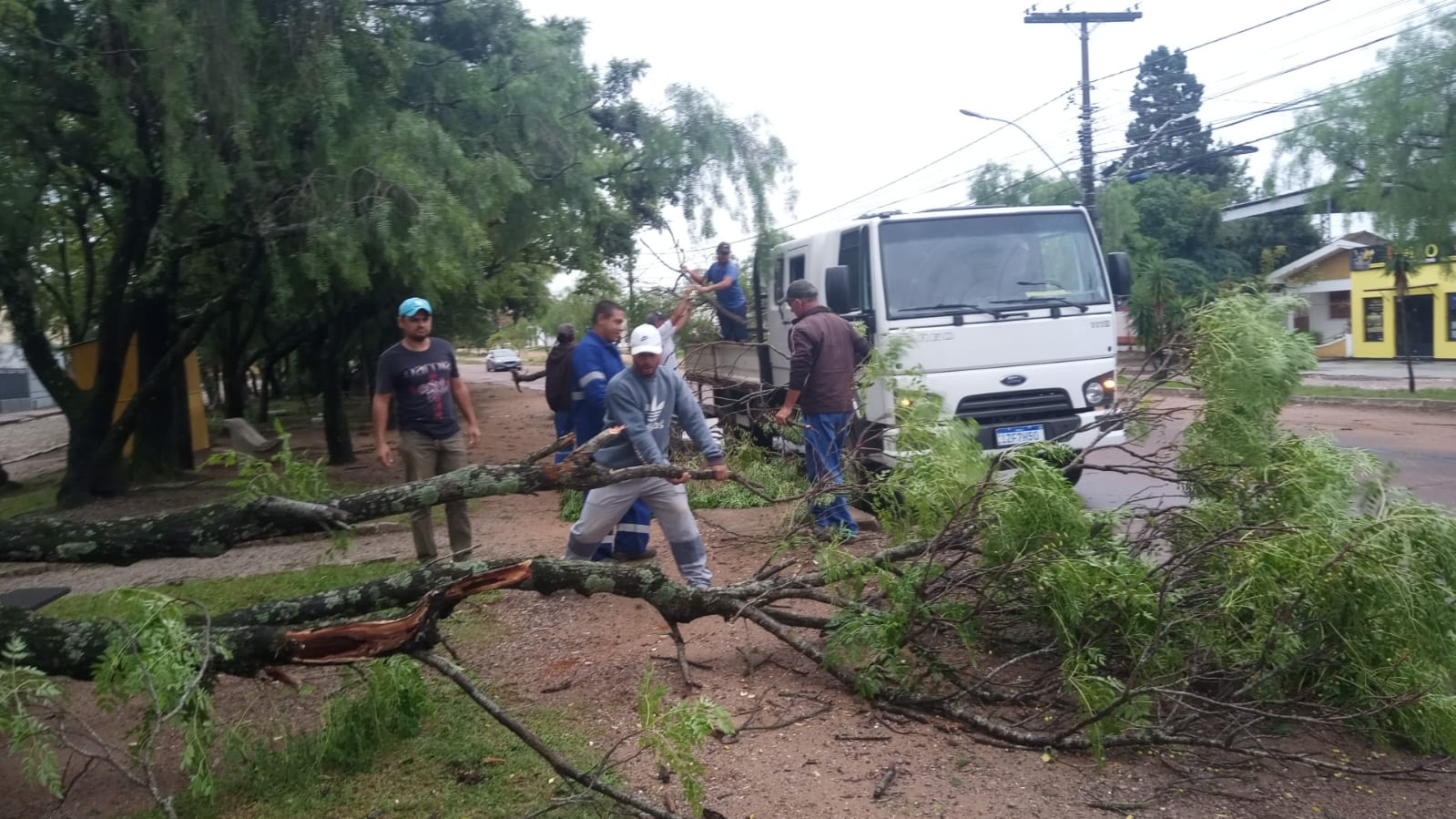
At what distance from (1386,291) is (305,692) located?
38098 millimetres

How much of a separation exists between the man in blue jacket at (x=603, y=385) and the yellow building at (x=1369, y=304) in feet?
100

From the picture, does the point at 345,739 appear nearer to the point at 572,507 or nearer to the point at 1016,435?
the point at 572,507

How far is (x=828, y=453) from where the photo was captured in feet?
25.4

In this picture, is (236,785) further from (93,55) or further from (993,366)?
(93,55)

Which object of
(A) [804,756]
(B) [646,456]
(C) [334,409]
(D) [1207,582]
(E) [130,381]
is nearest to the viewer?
(A) [804,756]

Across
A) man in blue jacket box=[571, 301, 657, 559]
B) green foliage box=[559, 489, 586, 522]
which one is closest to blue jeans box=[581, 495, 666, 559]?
man in blue jacket box=[571, 301, 657, 559]

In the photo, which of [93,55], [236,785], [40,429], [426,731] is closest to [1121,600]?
[426,731]

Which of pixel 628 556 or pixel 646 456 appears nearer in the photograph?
pixel 646 456

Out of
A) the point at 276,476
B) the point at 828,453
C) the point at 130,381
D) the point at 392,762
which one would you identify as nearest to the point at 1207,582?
the point at 828,453

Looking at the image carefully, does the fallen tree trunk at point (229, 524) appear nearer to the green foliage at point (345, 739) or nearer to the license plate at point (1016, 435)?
the green foliage at point (345, 739)

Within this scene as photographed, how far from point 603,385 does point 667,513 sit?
1.36 m

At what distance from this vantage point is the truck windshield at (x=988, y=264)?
8.76 meters

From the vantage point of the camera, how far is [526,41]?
12.3 metres

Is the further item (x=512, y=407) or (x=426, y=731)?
(x=512, y=407)
